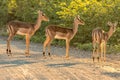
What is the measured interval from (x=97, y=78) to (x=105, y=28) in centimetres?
1181

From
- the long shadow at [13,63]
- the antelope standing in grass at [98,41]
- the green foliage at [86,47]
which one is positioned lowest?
the green foliage at [86,47]

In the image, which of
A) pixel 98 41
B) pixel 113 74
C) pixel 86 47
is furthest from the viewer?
pixel 86 47

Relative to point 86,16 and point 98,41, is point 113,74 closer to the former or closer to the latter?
point 98,41

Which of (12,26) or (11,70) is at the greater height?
(12,26)

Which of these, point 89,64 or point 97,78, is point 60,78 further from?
point 89,64

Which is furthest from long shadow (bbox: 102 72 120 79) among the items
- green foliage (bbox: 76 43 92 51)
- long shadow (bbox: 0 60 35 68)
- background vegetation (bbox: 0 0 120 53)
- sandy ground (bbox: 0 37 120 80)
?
green foliage (bbox: 76 43 92 51)

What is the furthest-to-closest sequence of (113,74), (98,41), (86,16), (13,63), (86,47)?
(86,16), (86,47), (98,41), (13,63), (113,74)

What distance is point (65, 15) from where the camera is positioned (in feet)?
79.0

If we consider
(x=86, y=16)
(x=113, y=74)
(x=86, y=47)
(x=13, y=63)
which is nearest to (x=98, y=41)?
(x=113, y=74)

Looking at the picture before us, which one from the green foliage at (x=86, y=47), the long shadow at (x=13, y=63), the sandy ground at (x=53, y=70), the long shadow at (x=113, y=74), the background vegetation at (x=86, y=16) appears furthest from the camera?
the background vegetation at (x=86, y=16)

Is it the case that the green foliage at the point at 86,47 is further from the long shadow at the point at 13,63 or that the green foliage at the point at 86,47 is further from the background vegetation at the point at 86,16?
the long shadow at the point at 13,63

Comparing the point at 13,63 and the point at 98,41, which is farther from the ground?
the point at 98,41

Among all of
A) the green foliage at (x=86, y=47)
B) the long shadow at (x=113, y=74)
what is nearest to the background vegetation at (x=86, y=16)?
the green foliage at (x=86, y=47)

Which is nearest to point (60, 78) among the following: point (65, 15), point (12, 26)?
point (12, 26)
